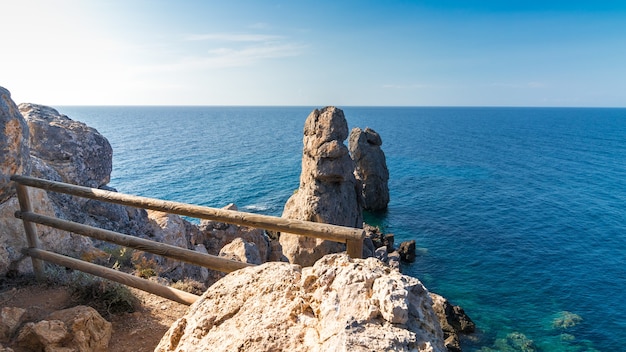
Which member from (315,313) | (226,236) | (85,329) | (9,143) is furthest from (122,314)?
(226,236)

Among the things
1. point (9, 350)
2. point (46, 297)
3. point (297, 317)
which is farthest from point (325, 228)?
point (46, 297)

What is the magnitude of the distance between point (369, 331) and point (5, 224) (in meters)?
6.97

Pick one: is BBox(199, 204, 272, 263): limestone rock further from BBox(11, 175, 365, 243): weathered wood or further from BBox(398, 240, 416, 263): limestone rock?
BBox(398, 240, 416, 263): limestone rock

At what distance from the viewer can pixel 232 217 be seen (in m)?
4.42

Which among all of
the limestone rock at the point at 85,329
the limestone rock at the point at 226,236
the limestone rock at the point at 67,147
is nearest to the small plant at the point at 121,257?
the limestone rock at the point at 67,147

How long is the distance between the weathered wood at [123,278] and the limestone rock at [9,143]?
116cm

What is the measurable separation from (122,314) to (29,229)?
2171 millimetres

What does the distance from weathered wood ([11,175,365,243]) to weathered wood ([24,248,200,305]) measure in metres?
1.13

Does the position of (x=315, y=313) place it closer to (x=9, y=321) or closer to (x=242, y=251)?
(x=9, y=321)

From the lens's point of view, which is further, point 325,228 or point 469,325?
point 469,325

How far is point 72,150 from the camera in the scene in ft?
40.2

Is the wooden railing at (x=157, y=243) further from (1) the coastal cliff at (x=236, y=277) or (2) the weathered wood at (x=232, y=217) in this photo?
(1) the coastal cliff at (x=236, y=277)

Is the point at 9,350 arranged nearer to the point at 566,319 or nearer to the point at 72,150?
the point at 72,150

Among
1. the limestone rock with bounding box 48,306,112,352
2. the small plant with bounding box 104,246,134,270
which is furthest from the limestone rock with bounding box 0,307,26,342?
the small plant with bounding box 104,246,134,270
